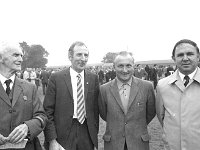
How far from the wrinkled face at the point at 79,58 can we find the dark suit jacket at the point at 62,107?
7.3 inches

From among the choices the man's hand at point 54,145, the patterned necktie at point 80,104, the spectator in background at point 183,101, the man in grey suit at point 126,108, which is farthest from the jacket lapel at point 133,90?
the man's hand at point 54,145

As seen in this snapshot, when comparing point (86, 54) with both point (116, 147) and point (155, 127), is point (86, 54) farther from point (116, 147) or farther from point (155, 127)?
point (155, 127)

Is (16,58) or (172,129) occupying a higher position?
(16,58)

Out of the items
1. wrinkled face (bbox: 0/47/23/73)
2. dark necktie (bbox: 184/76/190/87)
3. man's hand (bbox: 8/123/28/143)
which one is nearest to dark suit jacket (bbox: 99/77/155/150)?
dark necktie (bbox: 184/76/190/87)

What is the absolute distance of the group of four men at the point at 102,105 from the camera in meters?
3.13

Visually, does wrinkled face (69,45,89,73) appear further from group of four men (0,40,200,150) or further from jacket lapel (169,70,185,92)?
jacket lapel (169,70,185,92)

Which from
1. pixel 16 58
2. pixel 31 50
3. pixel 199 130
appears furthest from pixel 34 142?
pixel 31 50

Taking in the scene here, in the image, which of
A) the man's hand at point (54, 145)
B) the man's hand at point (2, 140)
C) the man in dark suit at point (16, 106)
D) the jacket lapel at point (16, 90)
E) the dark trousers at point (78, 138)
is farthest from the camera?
the dark trousers at point (78, 138)

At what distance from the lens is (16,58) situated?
3129 millimetres

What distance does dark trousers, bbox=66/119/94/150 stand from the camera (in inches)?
146

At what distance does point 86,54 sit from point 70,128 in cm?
110

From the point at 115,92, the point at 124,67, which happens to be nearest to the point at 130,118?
the point at 115,92

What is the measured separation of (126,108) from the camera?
379 cm

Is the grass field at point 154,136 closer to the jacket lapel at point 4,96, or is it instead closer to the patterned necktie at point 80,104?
the patterned necktie at point 80,104
